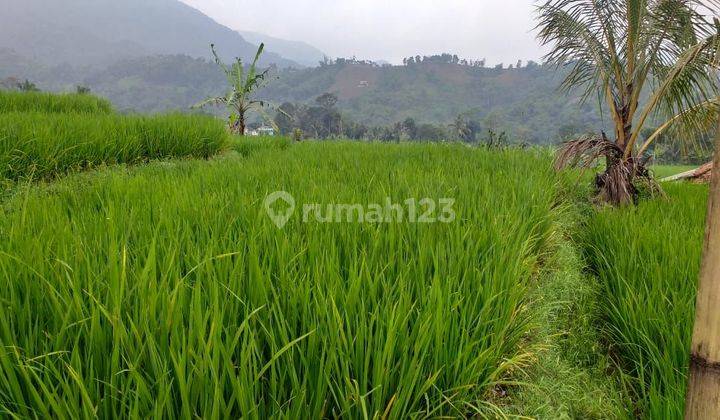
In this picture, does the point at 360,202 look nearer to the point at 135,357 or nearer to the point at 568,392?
the point at 568,392

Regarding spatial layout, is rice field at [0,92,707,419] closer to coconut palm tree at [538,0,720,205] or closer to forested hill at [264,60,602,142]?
coconut palm tree at [538,0,720,205]

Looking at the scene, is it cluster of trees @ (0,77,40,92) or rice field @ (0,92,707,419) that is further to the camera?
cluster of trees @ (0,77,40,92)

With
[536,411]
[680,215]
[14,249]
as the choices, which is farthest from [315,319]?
[680,215]

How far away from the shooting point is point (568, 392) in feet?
4.34

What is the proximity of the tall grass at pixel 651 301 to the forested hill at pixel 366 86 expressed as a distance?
71542 mm

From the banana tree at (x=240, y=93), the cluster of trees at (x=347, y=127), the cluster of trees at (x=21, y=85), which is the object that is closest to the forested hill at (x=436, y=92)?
the cluster of trees at (x=347, y=127)

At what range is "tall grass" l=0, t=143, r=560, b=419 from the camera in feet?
2.57

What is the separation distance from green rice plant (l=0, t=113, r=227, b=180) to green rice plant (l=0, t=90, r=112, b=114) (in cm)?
187

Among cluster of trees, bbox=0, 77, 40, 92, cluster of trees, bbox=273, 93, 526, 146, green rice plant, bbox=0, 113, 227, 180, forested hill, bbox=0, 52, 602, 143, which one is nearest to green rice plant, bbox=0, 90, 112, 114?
green rice plant, bbox=0, 113, 227, 180

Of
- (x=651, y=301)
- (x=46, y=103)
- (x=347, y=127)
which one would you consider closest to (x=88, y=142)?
(x=46, y=103)

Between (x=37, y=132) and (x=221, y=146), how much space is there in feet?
8.29

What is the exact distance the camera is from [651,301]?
1.56 meters

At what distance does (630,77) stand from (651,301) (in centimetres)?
330

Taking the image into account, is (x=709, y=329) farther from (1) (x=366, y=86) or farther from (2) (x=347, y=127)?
(1) (x=366, y=86)
